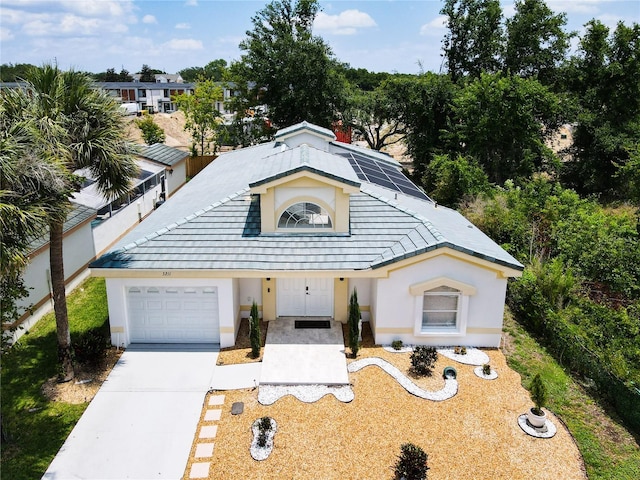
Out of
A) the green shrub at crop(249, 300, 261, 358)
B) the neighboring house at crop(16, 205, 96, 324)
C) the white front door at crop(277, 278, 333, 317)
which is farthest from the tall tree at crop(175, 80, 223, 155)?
the green shrub at crop(249, 300, 261, 358)

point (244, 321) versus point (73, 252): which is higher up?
point (73, 252)

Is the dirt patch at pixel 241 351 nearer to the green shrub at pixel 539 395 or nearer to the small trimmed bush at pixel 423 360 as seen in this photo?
the small trimmed bush at pixel 423 360

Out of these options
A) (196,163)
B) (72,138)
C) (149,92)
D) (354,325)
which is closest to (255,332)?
(354,325)

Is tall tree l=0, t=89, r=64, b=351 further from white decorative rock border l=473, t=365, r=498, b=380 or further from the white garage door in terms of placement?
white decorative rock border l=473, t=365, r=498, b=380

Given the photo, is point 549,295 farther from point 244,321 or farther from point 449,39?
point 449,39

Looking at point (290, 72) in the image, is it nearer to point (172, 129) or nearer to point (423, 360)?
point (423, 360)

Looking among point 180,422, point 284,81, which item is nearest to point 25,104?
point 180,422

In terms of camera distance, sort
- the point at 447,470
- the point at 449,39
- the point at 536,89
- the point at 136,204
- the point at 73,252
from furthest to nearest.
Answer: the point at 449,39
the point at 536,89
the point at 136,204
the point at 73,252
the point at 447,470
